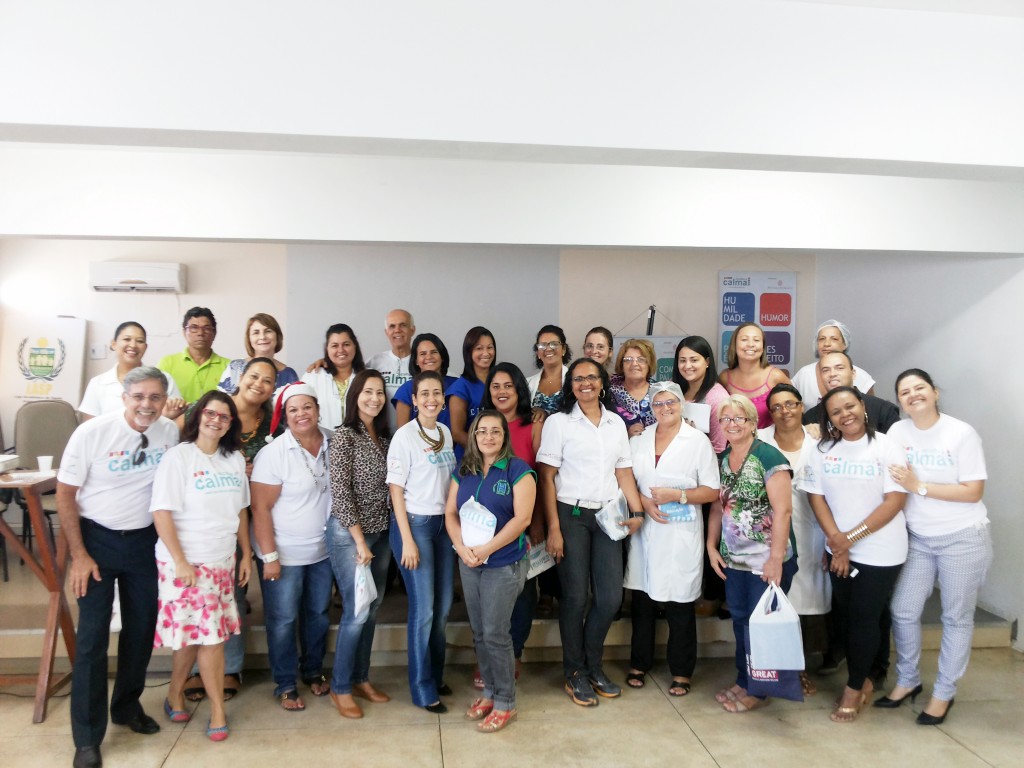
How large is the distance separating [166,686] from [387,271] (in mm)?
3521

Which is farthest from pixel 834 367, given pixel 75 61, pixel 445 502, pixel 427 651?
pixel 75 61

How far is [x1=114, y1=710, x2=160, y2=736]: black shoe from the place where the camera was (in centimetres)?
329

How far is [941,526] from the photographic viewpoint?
3.38 m

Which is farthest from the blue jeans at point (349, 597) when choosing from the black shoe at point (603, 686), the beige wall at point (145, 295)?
the beige wall at point (145, 295)

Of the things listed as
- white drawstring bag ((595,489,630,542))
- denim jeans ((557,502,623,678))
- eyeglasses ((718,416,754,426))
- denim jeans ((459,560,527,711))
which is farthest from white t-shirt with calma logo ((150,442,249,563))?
eyeglasses ((718,416,754,426))

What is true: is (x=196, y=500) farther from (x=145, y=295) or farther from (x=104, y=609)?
(x=145, y=295)

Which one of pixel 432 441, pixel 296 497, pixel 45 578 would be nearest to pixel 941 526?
pixel 432 441

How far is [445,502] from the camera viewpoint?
3.39 m

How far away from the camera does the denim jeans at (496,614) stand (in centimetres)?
328

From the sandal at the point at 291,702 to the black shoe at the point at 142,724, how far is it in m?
0.53

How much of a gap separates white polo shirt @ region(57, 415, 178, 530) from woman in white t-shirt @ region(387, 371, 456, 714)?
1005mm

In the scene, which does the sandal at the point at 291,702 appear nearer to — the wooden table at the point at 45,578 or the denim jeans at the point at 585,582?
the wooden table at the point at 45,578

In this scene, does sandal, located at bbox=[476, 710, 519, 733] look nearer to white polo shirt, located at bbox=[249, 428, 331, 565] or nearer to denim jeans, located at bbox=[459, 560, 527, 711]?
denim jeans, located at bbox=[459, 560, 527, 711]

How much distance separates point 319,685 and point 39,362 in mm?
3944
